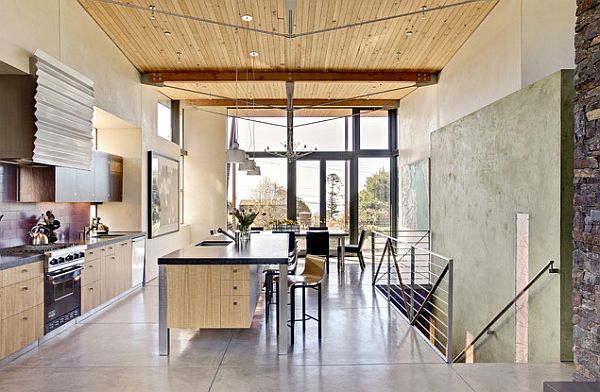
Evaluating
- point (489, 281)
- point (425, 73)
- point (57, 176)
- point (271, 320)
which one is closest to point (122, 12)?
point (57, 176)

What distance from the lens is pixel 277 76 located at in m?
8.07

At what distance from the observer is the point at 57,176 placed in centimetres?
523

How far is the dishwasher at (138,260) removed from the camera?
703cm

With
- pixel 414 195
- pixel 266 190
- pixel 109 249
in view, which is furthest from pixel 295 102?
pixel 109 249

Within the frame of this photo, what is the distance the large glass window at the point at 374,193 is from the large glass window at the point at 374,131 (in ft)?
1.21

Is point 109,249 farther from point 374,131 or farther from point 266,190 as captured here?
point 374,131

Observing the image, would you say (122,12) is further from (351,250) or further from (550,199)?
(351,250)

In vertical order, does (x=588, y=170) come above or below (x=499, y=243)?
above

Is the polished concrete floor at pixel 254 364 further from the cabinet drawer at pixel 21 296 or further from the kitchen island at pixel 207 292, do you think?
the cabinet drawer at pixel 21 296

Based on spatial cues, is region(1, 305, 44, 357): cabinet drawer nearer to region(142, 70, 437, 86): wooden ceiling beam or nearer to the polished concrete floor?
the polished concrete floor

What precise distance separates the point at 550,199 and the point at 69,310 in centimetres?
522

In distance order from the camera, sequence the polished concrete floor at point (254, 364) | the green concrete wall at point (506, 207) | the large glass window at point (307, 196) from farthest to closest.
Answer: the large glass window at point (307, 196) → the green concrete wall at point (506, 207) → the polished concrete floor at point (254, 364)

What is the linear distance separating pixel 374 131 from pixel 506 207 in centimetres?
667

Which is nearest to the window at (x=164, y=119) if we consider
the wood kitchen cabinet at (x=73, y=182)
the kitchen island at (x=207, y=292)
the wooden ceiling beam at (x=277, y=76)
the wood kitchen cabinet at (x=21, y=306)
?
the wooden ceiling beam at (x=277, y=76)
